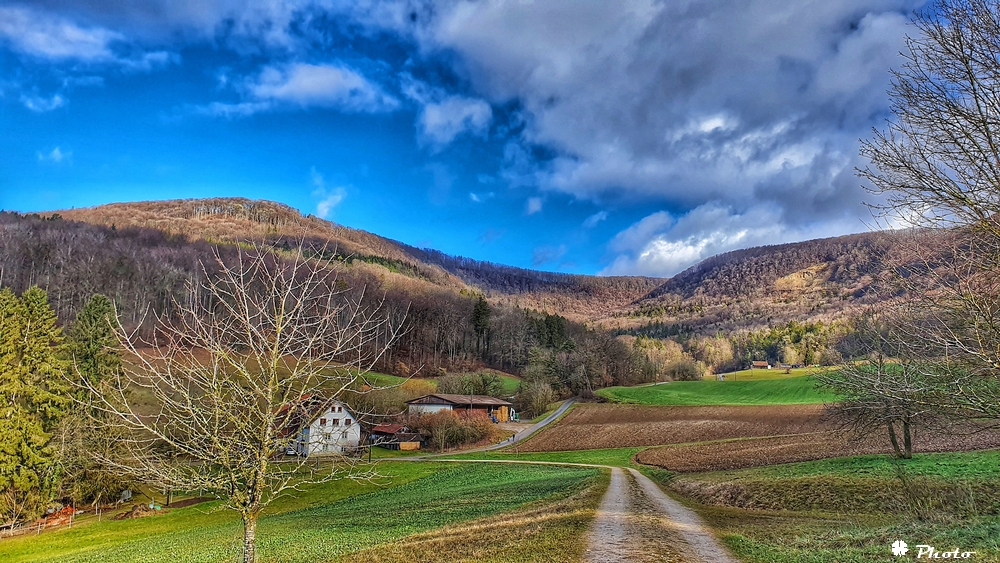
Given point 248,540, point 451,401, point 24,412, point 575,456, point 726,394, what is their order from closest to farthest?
point 248,540 < point 24,412 < point 575,456 < point 451,401 < point 726,394

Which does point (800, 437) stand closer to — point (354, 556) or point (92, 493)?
point (354, 556)

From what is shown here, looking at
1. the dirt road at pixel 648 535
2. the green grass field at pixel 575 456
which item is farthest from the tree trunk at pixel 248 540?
the green grass field at pixel 575 456

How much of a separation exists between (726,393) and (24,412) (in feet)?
316

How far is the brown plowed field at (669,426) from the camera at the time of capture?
180 ft

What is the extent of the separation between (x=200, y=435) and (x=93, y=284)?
355 ft

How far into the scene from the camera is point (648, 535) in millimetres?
13734

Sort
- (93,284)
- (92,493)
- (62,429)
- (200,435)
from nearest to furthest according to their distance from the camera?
1. (200,435)
2. (62,429)
3. (92,493)
4. (93,284)

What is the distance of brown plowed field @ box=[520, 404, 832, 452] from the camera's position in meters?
55.0

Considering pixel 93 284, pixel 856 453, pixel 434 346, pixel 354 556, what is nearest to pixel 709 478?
pixel 856 453

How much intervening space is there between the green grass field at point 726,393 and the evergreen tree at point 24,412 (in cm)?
7342

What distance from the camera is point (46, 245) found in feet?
344

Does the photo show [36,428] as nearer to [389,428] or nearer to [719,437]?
[389,428]

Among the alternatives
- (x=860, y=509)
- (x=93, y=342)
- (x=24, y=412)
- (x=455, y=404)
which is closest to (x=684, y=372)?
(x=455, y=404)

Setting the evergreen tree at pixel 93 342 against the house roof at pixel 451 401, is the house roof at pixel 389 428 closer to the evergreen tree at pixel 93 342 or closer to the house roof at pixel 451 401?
the house roof at pixel 451 401
